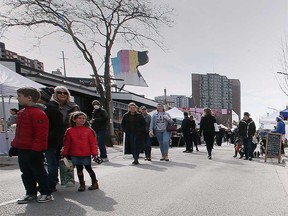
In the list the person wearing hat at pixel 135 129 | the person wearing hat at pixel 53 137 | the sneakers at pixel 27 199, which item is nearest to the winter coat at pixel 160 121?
the person wearing hat at pixel 135 129

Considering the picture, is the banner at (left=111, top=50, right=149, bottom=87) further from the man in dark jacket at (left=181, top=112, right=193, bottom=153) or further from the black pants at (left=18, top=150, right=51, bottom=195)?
the black pants at (left=18, top=150, right=51, bottom=195)

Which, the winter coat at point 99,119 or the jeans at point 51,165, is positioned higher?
the winter coat at point 99,119

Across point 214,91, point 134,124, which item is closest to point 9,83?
point 134,124

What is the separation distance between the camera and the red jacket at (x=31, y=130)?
485 centimetres

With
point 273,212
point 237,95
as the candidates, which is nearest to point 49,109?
point 273,212

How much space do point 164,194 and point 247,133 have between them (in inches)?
271

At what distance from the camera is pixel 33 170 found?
16.4ft

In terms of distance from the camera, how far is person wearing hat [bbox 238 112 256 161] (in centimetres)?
1193

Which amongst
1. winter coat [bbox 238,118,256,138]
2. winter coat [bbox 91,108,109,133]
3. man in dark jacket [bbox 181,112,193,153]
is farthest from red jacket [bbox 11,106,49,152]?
man in dark jacket [bbox 181,112,193,153]

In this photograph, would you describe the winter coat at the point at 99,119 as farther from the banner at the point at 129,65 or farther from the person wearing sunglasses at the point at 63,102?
the banner at the point at 129,65

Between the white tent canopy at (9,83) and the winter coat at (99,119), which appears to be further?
the white tent canopy at (9,83)

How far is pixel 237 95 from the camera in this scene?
12500 cm

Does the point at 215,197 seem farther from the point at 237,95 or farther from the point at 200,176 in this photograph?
the point at 237,95

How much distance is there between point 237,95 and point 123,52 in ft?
314
